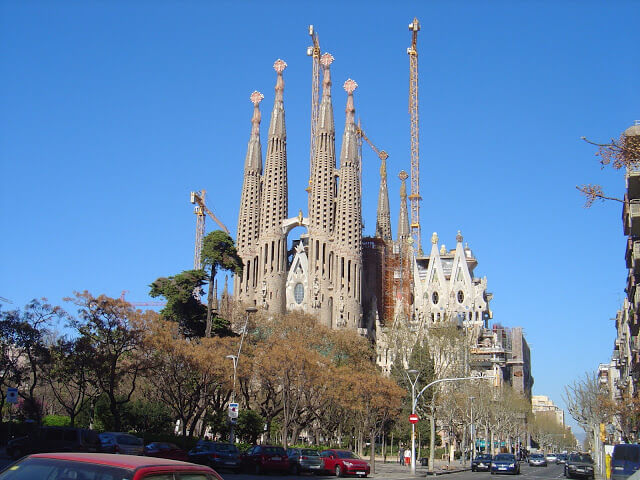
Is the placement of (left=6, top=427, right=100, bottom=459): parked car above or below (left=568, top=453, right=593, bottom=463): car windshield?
above

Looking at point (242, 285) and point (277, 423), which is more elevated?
point (242, 285)

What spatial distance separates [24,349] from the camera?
123ft

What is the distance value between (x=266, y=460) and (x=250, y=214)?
6942cm

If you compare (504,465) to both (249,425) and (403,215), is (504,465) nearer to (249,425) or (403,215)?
(249,425)

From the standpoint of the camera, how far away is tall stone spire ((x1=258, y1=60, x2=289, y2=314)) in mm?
93375

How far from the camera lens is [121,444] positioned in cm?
2784

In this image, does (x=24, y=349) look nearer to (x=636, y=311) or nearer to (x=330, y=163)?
(x=636, y=311)

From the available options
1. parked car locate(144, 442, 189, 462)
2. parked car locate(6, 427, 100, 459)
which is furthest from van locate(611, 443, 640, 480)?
parked car locate(6, 427, 100, 459)

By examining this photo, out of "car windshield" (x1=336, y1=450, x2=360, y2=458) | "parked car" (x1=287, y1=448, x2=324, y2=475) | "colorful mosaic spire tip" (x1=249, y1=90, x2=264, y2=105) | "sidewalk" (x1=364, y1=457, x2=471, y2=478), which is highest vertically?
"colorful mosaic spire tip" (x1=249, y1=90, x2=264, y2=105)

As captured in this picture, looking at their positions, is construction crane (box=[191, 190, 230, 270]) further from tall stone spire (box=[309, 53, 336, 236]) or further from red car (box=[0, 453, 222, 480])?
red car (box=[0, 453, 222, 480])

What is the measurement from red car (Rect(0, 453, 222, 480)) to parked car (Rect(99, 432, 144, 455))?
22866 mm

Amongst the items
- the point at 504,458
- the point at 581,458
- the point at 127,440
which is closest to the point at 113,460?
the point at 127,440

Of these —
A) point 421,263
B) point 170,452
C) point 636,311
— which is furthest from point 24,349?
point 421,263

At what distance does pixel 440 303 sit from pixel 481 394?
194 ft
